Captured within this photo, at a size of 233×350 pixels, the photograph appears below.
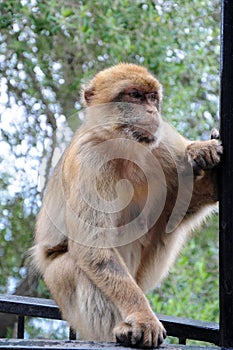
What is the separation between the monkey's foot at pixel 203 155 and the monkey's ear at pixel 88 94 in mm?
760

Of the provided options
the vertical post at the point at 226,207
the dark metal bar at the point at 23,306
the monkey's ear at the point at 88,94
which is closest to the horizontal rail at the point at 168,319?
the dark metal bar at the point at 23,306

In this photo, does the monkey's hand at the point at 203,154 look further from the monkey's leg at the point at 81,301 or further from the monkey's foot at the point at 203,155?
the monkey's leg at the point at 81,301

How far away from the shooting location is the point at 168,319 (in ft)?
8.55

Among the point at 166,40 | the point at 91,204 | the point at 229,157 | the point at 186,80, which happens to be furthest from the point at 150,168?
the point at 186,80

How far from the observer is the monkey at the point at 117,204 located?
2727 millimetres

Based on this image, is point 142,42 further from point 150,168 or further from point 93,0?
point 150,168

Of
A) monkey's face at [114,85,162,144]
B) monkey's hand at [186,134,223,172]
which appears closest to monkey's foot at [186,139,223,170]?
monkey's hand at [186,134,223,172]

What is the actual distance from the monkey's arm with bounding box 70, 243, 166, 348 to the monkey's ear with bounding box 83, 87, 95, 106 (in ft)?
2.65

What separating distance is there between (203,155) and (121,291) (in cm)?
63

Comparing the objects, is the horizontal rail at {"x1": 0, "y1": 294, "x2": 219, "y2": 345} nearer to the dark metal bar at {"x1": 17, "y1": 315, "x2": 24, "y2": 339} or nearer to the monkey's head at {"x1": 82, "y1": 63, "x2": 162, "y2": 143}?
the dark metal bar at {"x1": 17, "y1": 315, "x2": 24, "y2": 339}

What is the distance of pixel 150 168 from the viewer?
3035 millimetres

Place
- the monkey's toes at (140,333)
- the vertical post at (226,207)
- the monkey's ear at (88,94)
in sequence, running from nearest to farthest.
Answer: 1. the vertical post at (226,207)
2. the monkey's toes at (140,333)
3. the monkey's ear at (88,94)

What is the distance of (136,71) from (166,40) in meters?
2.52

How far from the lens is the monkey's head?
295 centimetres
